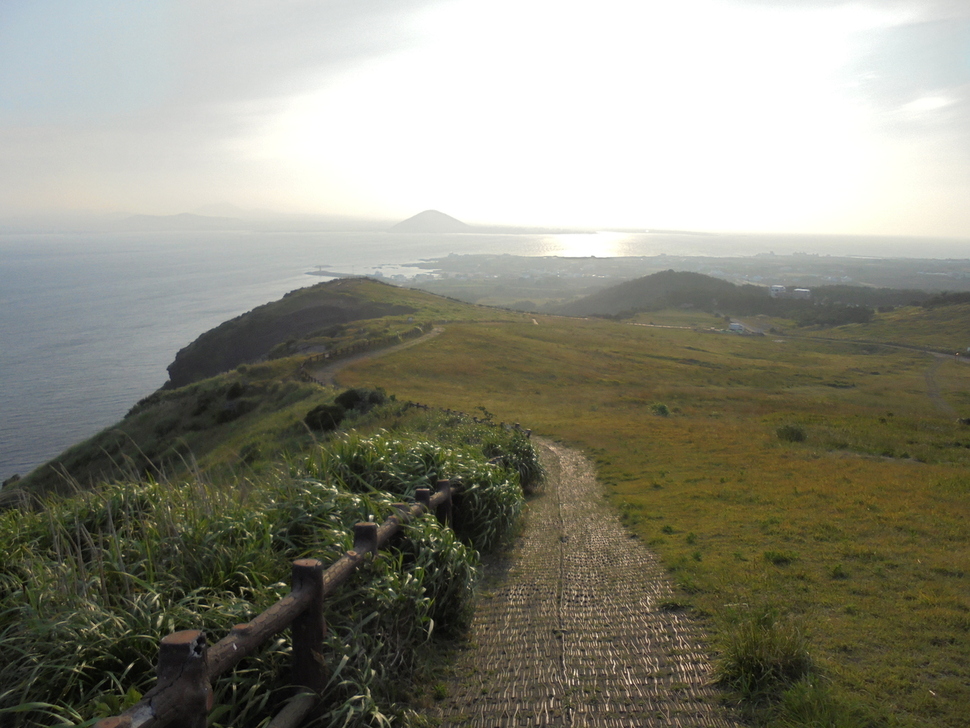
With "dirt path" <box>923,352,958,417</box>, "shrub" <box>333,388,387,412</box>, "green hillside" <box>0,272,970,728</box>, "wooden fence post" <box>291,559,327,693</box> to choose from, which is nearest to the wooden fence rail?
"wooden fence post" <box>291,559,327,693</box>

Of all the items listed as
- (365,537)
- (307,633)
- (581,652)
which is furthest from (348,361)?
(307,633)

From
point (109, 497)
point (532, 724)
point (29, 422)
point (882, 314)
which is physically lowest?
point (29, 422)

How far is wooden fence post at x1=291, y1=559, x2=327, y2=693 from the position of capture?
3.93 metres

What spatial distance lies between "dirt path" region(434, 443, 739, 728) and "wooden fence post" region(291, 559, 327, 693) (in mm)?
1378

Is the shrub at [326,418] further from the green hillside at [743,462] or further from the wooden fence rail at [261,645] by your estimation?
the wooden fence rail at [261,645]

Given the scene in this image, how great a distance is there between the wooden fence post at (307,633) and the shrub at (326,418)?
16.6 meters

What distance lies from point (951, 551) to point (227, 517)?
34.5 feet

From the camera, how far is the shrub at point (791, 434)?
20719 millimetres

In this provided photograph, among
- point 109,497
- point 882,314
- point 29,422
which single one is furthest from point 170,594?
point 882,314

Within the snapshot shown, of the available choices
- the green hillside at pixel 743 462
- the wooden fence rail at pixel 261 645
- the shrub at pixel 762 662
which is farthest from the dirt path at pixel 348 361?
the shrub at pixel 762 662

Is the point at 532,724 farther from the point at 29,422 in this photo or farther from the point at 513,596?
the point at 29,422

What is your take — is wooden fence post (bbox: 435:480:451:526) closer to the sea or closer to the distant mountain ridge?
the sea

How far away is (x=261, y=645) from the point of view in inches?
158

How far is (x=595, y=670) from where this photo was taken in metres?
5.47
